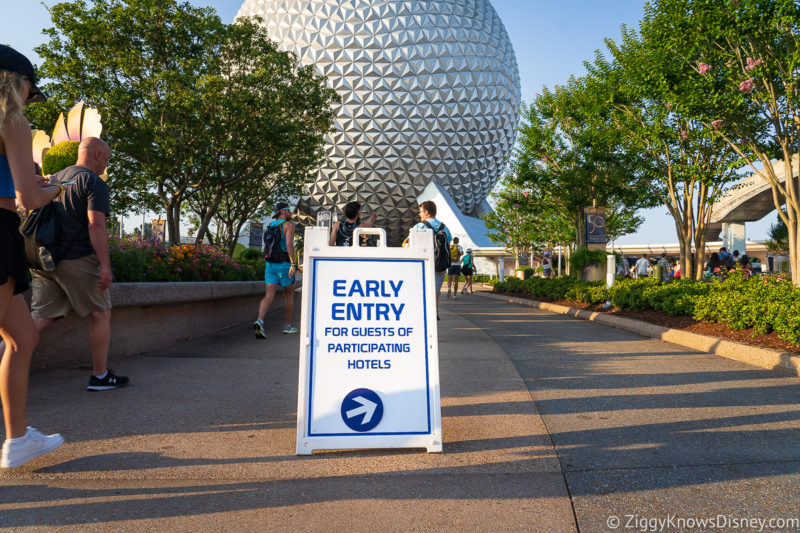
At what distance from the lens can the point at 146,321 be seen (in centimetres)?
698

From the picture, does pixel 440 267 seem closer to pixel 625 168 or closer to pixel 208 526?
pixel 208 526

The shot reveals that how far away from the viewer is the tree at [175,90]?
587 inches

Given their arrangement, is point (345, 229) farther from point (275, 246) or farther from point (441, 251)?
point (441, 251)

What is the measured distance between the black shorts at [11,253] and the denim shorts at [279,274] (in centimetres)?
528

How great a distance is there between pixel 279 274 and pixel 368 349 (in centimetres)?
524

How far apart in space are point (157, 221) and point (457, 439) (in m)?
27.6

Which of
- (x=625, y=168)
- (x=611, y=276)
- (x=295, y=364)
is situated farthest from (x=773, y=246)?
(x=295, y=364)

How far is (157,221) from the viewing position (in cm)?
2805

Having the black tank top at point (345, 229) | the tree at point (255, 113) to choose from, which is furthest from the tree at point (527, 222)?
the black tank top at point (345, 229)

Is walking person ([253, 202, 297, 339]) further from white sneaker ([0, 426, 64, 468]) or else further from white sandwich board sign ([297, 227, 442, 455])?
white sneaker ([0, 426, 64, 468])

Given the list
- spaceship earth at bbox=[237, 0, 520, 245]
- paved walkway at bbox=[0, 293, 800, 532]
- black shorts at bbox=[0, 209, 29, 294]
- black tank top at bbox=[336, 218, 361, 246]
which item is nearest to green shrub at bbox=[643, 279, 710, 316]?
paved walkway at bbox=[0, 293, 800, 532]

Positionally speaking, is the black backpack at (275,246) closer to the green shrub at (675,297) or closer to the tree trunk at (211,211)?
the green shrub at (675,297)

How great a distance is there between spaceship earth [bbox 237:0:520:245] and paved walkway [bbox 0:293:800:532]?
120 ft

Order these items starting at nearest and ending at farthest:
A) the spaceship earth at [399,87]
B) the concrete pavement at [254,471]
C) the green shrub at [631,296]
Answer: the concrete pavement at [254,471], the green shrub at [631,296], the spaceship earth at [399,87]
